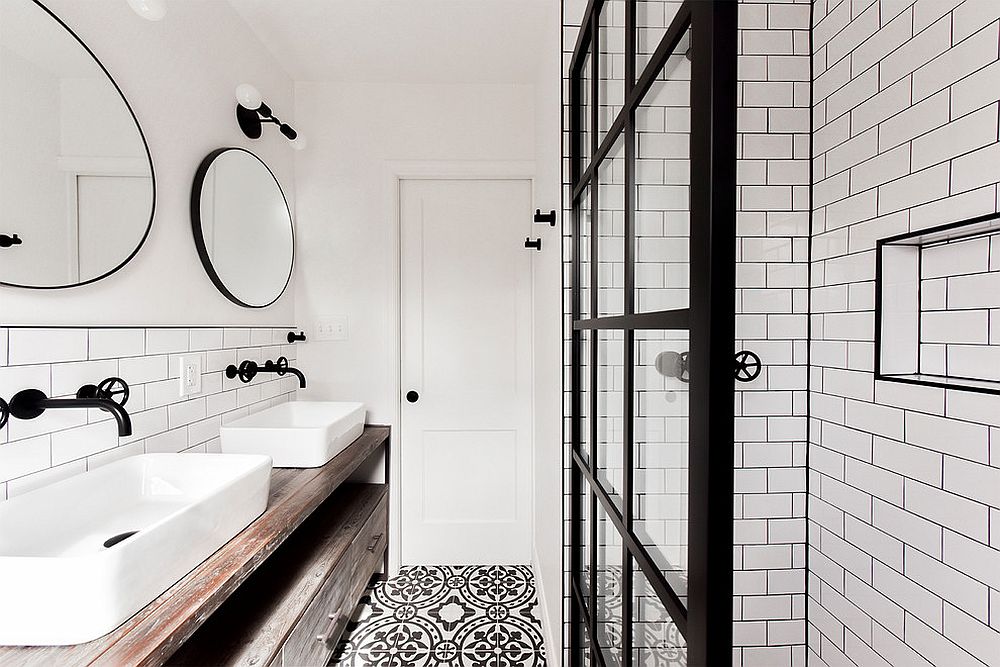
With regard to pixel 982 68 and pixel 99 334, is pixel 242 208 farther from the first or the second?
pixel 982 68

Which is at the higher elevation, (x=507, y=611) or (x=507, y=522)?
(x=507, y=522)

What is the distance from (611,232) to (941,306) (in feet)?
2.02

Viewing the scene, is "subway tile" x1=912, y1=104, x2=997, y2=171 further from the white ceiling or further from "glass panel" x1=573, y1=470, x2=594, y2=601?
the white ceiling

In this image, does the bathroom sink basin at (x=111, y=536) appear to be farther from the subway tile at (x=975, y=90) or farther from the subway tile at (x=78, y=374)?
the subway tile at (x=975, y=90)

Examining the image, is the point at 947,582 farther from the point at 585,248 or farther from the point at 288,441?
the point at 288,441

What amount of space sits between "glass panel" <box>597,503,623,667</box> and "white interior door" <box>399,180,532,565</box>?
173cm

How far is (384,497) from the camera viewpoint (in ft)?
9.38

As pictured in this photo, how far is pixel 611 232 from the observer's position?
118cm

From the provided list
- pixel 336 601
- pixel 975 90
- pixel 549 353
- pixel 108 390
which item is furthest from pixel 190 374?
pixel 975 90

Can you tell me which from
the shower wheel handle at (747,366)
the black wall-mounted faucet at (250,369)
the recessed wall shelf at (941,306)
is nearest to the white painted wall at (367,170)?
the black wall-mounted faucet at (250,369)

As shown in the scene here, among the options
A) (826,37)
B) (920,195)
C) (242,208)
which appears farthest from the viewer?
(242,208)

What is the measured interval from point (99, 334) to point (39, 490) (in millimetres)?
436

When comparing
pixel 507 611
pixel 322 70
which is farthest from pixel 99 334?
pixel 507 611

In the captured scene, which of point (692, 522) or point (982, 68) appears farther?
point (982, 68)
